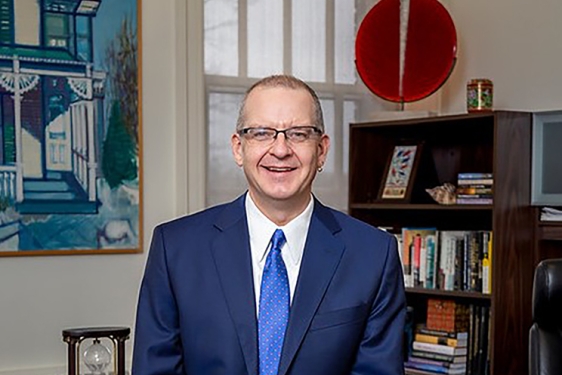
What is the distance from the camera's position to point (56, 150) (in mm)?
3197

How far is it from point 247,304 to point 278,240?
0.14 metres

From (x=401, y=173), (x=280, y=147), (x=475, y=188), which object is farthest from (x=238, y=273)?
(x=401, y=173)

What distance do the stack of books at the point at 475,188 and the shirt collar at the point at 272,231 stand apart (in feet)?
5.75

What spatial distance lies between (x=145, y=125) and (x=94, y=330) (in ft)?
3.00

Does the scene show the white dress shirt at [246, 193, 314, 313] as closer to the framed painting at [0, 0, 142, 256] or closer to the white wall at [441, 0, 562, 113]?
the framed painting at [0, 0, 142, 256]

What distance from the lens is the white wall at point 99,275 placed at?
3166mm

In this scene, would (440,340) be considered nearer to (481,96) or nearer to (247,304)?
(481,96)

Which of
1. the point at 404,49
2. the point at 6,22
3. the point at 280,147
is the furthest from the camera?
the point at 404,49

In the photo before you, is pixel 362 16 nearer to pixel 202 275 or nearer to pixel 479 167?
pixel 479 167

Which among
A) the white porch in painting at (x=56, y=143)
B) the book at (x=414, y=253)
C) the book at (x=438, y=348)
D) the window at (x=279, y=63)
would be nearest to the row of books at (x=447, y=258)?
the book at (x=414, y=253)

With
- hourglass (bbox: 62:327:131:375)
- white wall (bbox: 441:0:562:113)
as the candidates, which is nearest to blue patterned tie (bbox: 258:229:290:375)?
hourglass (bbox: 62:327:131:375)

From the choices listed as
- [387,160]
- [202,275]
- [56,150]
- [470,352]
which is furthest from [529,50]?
[202,275]

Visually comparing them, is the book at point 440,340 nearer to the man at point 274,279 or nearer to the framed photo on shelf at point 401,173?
the framed photo on shelf at point 401,173

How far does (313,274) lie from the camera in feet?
5.57
